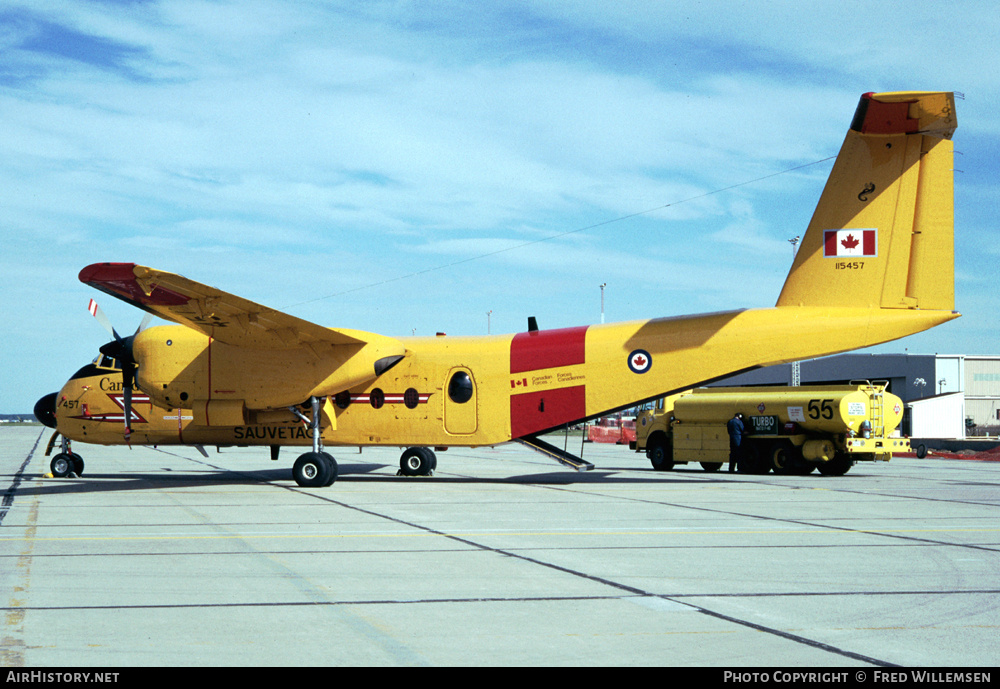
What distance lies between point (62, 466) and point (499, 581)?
17204mm

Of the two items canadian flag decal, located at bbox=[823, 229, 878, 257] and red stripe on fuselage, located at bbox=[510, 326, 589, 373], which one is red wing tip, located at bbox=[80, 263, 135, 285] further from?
canadian flag decal, located at bbox=[823, 229, 878, 257]

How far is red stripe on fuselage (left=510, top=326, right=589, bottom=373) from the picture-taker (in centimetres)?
1925

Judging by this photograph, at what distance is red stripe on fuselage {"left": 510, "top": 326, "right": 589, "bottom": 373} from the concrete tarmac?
146 inches

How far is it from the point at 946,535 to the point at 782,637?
643 cm

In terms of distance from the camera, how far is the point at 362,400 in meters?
20.3

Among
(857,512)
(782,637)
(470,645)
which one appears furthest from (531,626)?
(857,512)

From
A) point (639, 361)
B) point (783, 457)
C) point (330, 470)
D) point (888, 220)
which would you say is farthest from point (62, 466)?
point (888, 220)

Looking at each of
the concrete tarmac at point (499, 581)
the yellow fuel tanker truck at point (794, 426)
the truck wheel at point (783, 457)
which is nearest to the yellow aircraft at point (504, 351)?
the concrete tarmac at point (499, 581)

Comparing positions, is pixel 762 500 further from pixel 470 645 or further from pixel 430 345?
pixel 470 645

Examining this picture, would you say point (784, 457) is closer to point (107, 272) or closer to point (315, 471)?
point (315, 471)

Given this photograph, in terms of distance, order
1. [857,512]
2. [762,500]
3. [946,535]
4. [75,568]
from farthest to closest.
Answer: [762,500], [857,512], [946,535], [75,568]

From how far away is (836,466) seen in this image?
24516 millimetres

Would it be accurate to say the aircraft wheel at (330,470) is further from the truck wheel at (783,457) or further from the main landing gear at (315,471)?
the truck wheel at (783,457)

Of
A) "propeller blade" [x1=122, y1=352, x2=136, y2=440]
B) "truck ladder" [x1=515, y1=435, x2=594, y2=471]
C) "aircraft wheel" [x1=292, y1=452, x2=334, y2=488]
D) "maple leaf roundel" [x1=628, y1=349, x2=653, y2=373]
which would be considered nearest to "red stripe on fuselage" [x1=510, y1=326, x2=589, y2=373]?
"maple leaf roundel" [x1=628, y1=349, x2=653, y2=373]
